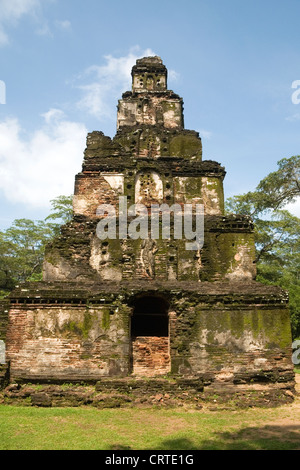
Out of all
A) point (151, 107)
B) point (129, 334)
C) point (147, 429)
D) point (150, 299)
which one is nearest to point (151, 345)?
point (129, 334)

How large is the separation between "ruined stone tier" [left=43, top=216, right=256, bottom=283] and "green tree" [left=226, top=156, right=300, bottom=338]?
12.8 meters

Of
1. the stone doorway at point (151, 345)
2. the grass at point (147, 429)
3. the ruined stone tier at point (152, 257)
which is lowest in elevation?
the grass at point (147, 429)

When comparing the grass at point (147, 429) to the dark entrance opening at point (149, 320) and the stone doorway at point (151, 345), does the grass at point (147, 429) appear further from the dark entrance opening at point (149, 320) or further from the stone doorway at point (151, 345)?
the dark entrance opening at point (149, 320)

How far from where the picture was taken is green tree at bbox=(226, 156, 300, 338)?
24683 mm

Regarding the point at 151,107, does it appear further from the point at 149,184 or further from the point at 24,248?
the point at 24,248

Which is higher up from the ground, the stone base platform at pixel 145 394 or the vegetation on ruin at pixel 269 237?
the vegetation on ruin at pixel 269 237

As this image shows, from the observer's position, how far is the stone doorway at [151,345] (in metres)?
11.0

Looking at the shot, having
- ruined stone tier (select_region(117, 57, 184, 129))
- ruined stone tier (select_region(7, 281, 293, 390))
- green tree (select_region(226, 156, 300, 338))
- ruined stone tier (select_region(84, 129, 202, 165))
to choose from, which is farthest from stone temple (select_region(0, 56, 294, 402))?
green tree (select_region(226, 156, 300, 338))

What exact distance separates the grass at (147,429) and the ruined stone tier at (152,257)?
4362 mm

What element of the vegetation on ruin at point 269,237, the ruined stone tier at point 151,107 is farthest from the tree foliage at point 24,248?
the ruined stone tier at point 151,107

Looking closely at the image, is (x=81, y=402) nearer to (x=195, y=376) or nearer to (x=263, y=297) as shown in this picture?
(x=195, y=376)
